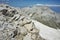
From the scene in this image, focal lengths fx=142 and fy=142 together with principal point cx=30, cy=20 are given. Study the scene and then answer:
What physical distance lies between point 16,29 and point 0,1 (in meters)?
3.64

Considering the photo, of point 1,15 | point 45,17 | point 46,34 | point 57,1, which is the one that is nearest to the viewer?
point 1,15

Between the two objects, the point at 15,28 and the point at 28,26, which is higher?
the point at 15,28

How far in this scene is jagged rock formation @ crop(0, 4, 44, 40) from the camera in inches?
188

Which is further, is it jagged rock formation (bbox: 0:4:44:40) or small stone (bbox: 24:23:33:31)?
small stone (bbox: 24:23:33:31)

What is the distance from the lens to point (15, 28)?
514 centimetres

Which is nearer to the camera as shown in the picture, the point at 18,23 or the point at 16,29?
the point at 16,29

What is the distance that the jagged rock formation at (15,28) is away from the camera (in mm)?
4768

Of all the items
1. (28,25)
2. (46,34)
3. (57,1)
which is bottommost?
(57,1)

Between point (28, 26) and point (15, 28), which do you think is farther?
point (28, 26)

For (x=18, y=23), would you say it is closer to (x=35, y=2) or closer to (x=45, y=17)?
(x=45, y=17)

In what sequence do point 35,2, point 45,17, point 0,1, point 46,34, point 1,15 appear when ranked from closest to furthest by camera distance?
point 1,15
point 46,34
point 0,1
point 45,17
point 35,2

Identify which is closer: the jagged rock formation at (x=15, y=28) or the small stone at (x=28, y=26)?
the jagged rock formation at (x=15, y=28)

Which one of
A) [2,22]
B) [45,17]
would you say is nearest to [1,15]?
[2,22]

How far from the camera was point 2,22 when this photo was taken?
500cm
